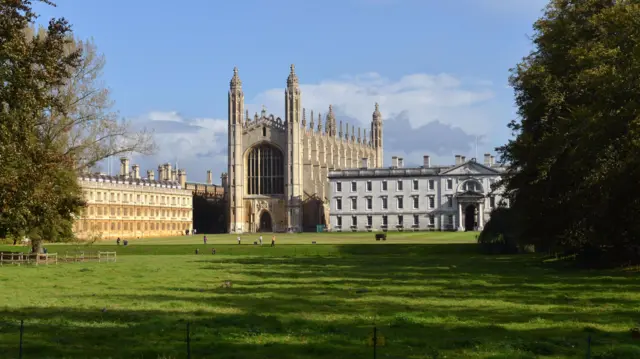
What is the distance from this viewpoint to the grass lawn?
15.6 meters

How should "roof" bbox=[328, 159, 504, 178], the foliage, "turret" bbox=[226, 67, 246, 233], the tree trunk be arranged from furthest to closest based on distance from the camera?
1. "turret" bbox=[226, 67, 246, 233]
2. "roof" bbox=[328, 159, 504, 178]
3. the foliage
4. the tree trunk

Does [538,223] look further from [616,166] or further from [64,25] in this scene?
[64,25]

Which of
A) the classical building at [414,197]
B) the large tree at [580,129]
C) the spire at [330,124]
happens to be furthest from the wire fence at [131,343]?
the spire at [330,124]

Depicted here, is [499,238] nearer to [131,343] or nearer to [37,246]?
[37,246]

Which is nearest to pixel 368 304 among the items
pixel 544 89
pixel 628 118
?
pixel 628 118

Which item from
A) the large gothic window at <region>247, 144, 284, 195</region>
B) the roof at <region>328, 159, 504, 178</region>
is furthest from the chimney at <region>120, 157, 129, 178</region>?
the roof at <region>328, 159, 504, 178</region>

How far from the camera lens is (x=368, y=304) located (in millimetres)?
23469

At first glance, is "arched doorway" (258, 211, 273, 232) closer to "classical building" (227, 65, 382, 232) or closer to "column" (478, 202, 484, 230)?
"classical building" (227, 65, 382, 232)

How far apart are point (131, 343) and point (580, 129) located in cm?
2180

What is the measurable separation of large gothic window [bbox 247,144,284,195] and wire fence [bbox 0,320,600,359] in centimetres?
11726

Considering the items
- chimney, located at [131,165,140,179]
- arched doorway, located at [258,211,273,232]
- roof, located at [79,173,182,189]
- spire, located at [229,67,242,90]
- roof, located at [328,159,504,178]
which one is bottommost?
arched doorway, located at [258,211,273,232]

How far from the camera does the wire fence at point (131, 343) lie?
15.0 meters

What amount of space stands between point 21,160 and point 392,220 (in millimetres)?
101659

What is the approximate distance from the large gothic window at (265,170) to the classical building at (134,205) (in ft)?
37.1
